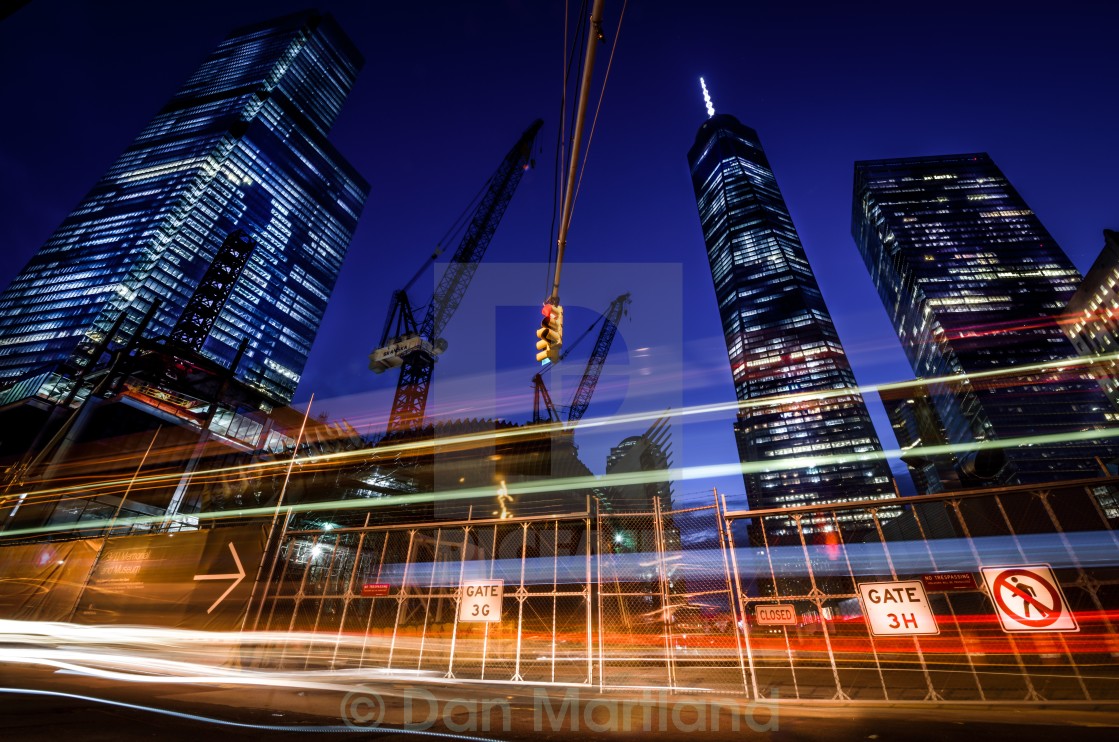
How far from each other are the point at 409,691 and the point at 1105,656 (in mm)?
17203

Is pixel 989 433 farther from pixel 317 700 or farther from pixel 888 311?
pixel 317 700

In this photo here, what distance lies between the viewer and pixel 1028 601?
6.87m

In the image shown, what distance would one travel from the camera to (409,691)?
330 inches

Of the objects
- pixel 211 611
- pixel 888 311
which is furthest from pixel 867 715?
pixel 888 311

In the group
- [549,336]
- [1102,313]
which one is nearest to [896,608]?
[549,336]

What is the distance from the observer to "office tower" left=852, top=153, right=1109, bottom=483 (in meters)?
118

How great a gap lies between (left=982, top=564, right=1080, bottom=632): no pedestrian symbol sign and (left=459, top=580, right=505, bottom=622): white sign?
8890 millimetres

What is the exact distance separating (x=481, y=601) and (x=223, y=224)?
14493cm

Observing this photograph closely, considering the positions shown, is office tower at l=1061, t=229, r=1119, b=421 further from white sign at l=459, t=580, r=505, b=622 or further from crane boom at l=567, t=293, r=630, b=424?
white sign at l=459, t=580, r=505, b=622

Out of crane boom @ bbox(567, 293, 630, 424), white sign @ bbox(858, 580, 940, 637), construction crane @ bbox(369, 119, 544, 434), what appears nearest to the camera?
white sign @ bbox(858, 580, 940, 637)

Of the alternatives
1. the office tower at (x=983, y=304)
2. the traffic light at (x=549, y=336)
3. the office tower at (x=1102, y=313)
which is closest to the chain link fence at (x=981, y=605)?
the traffic light at (x=549, y=336)

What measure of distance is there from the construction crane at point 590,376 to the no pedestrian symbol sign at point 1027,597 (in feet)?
204

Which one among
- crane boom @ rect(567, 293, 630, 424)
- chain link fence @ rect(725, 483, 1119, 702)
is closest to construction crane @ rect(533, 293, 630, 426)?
crane boom @ rect(567, 293, 630, 424)

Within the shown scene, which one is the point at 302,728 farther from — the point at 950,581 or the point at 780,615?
the point at 950,581
